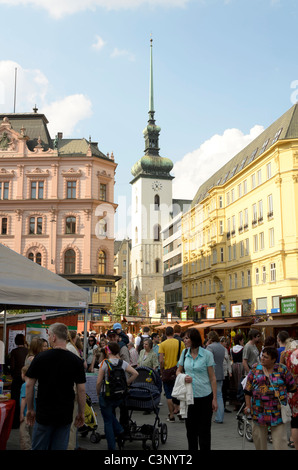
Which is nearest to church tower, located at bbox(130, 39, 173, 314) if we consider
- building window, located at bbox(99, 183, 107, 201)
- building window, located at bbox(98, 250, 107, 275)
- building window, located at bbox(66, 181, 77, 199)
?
building window, located at bbox(98, 250, 107, 275)

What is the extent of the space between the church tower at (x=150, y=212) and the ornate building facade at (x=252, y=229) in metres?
36.6

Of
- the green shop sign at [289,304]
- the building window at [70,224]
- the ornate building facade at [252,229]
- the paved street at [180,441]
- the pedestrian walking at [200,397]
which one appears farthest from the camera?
the building window at [70,224]

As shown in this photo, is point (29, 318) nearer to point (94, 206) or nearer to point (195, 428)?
point (195, 428)

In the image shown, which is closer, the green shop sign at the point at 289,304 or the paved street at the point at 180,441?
the paved street at the point at 180,441

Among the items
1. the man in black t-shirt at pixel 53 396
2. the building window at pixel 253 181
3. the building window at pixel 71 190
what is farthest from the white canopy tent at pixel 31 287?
the building window at pixel 253 181

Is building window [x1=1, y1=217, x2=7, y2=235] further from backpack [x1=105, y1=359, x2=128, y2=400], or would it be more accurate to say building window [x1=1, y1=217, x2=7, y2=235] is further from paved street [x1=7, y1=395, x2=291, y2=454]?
backpack [x1=105, y1=359, x2=128, y2=400]

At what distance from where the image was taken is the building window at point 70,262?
49875mm

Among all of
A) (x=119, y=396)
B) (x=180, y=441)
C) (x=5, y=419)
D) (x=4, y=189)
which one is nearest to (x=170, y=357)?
(x=180, y=441)

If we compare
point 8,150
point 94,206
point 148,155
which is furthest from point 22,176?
point 148,155

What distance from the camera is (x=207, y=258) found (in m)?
67.2

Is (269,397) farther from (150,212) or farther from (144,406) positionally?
(150,212)

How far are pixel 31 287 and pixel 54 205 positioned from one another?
4199cm

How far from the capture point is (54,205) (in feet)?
168

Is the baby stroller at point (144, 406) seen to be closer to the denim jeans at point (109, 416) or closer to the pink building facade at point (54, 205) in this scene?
the denim jeans at point (109, 416)
